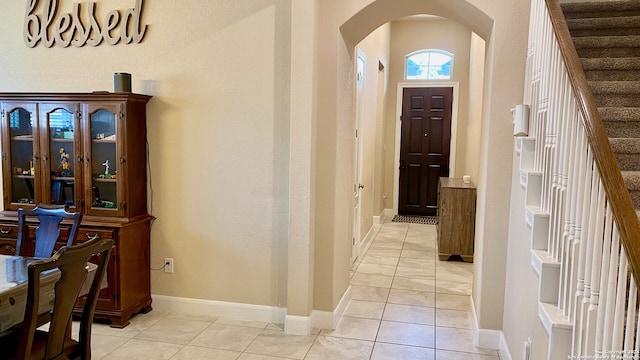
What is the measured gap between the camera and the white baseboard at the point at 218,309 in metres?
3.69

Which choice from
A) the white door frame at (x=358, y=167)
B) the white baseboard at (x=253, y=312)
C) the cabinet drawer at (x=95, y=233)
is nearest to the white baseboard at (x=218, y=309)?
the white baseboard at (x=253, y=312)

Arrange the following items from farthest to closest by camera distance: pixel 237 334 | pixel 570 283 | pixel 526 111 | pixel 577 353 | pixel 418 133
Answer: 1. pixel 418 133
2. pixel 237 334
3. pixel 526 111
4. pixel 570 283
5. pixel 577 353

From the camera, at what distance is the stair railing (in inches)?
54.7

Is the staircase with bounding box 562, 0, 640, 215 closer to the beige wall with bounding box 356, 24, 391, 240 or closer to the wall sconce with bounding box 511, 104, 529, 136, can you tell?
the wall sconce with bounding box 511, 104, 529, 136

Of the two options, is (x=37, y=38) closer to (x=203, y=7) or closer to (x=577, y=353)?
(x=203, y=7)

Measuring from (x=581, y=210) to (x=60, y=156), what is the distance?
12.2 feet

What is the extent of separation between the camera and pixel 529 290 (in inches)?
97.5

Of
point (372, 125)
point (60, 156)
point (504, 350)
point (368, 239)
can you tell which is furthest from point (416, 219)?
point (60, 156)

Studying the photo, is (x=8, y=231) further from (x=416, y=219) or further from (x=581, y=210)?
(x=416, y=219)

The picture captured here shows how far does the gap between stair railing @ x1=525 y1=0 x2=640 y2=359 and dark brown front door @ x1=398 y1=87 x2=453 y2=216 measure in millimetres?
5301

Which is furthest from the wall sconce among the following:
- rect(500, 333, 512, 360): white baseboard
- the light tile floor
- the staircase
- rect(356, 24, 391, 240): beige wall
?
rect(356, 24, 391, 240): beige wall

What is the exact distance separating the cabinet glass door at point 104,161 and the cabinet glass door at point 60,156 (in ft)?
0.44

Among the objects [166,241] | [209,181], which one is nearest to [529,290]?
[209,181]

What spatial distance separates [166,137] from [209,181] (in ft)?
1.67
